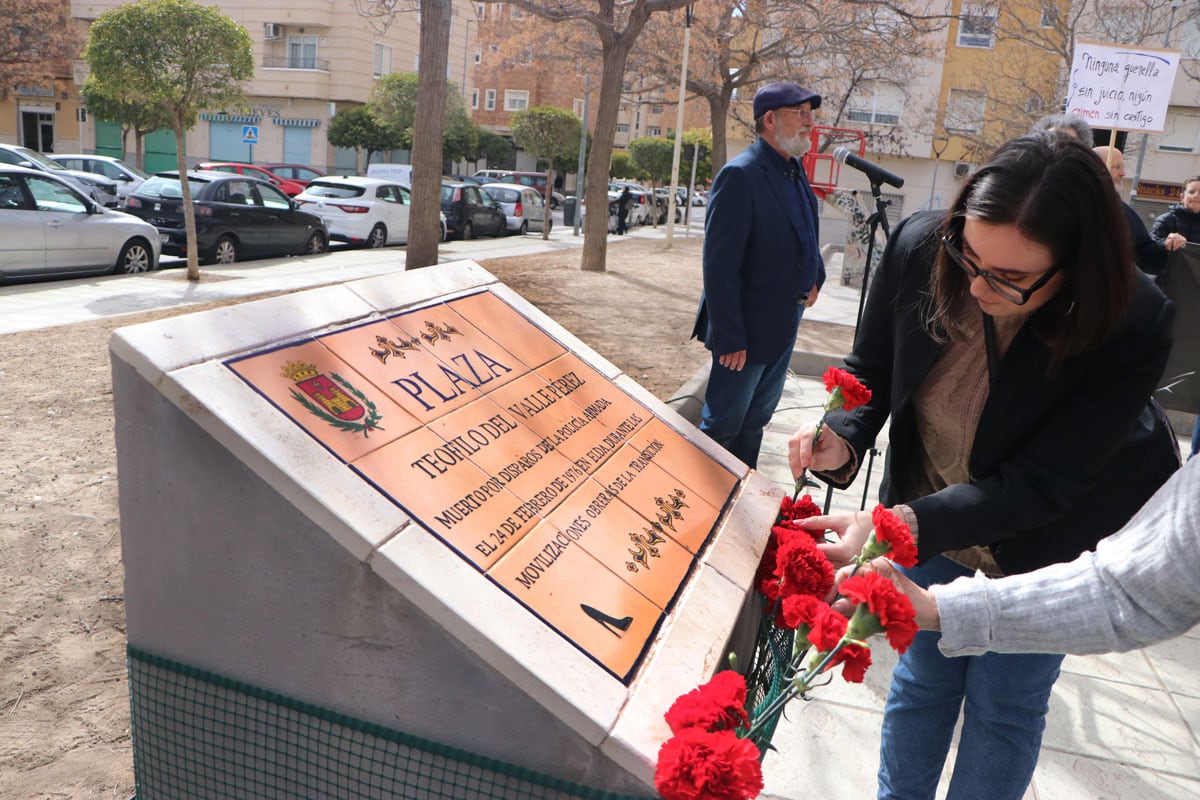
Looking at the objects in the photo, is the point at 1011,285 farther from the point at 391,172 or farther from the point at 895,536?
the point at 391,172

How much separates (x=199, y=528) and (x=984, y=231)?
1.63m

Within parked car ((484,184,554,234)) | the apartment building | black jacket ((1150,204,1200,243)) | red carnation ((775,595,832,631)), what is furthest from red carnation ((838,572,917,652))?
the apartment building

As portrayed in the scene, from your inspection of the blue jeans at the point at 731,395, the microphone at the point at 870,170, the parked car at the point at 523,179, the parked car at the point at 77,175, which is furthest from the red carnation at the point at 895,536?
the parked car at the point at 523,179

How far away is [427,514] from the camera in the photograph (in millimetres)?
1963

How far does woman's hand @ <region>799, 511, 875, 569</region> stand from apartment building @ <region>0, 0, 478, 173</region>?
4480cm

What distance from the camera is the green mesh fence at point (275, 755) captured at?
71.9 inches

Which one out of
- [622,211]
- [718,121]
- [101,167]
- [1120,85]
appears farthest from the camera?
[622,211]

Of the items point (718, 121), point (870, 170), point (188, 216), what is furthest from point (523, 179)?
point (870, 170)

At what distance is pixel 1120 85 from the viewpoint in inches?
274

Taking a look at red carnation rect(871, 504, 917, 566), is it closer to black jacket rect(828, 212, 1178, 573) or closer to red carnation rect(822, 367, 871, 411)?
black jacket rect(828, 212, 1178, 573)

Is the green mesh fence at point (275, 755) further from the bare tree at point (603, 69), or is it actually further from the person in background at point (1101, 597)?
the bare tree at point (603, 69)

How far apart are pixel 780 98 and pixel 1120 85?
377 cm

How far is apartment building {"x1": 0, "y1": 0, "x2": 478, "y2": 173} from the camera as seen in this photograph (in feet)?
144

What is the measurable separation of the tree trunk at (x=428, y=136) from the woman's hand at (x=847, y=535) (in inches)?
366
